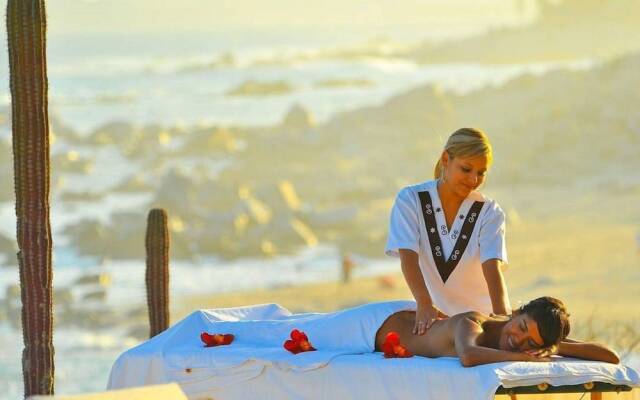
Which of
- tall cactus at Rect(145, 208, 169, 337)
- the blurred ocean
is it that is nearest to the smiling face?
tall cactus at Rect(145, 208, 169, 337)

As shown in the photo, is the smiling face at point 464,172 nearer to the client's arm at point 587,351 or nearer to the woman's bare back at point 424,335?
the woman's bare back at point 424,335

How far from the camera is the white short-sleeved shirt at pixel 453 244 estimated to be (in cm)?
602

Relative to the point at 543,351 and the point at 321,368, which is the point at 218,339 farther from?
the point at 543,351

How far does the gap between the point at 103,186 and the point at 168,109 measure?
8.83m

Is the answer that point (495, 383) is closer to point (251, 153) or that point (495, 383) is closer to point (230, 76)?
point (251, 153)

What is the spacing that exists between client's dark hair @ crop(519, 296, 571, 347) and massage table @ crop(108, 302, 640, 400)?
0.32ft

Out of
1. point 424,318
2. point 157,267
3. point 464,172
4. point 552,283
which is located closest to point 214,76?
point 552,283

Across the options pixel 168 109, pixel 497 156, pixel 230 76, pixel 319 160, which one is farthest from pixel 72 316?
pixel 230 76

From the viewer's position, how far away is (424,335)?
5703 millimetres

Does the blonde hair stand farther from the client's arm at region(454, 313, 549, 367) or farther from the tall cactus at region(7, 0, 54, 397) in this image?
the tall cactus at region(7, 0, 54, 397)

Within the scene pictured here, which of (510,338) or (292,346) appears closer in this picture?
(510,338)

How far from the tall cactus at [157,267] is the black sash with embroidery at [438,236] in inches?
102

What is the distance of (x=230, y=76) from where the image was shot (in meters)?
49.2

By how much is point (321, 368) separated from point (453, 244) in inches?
30.5
